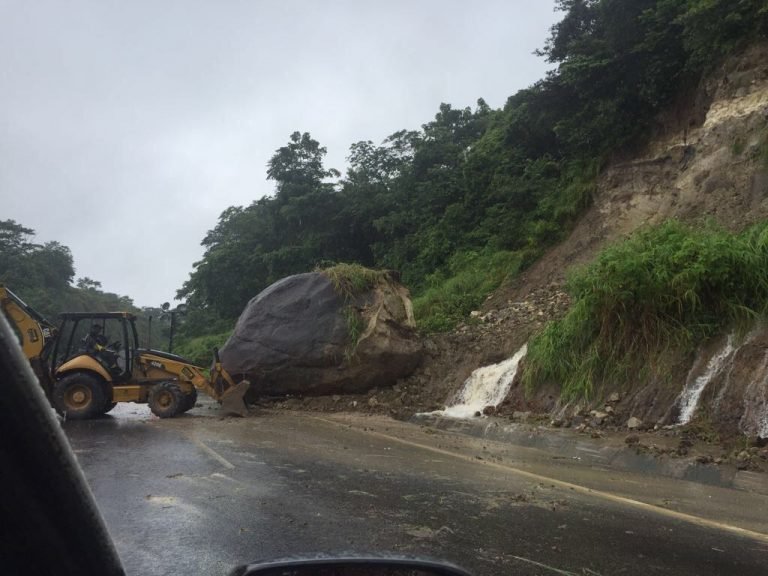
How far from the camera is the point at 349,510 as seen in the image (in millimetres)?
6105

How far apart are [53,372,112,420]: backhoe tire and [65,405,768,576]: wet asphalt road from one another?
3.73 meters

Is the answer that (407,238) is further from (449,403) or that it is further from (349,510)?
(349,510)

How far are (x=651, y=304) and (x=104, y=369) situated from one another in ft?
37.0

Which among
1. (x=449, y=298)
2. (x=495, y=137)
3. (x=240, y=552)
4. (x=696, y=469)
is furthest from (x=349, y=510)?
(x=495, y=137)

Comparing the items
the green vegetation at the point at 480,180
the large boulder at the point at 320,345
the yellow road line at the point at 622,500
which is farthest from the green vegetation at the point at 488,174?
the yellow road line at the point at 622,500

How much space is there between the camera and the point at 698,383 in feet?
35.1

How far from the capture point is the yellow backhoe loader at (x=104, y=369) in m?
14.0

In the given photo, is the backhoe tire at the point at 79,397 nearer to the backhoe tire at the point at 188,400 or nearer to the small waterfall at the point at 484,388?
the backhoe tire at the point at 188,400

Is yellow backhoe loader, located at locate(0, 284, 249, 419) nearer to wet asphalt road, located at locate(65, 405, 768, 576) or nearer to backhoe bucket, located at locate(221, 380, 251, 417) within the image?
backhoe bucket, located at locate(221, 380, 251, 417)

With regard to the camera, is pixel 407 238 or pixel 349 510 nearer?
pixel 349 510

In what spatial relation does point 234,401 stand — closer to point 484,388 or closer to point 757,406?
point 484,388

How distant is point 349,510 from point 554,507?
6.50ft

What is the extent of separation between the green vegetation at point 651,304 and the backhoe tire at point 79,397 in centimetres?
895

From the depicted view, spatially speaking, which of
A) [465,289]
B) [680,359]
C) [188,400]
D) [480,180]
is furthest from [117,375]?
[480,180]
